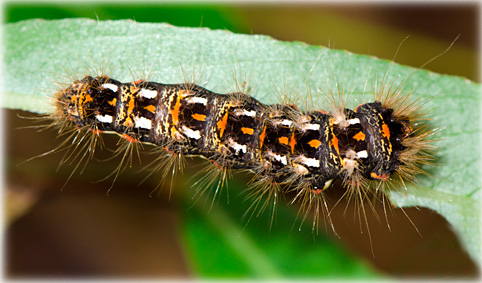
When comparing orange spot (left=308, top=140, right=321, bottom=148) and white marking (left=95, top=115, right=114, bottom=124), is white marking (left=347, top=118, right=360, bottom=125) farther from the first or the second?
white marking (left=95, top=115, right=114, bottom=124)

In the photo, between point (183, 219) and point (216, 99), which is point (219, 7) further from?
point (183, 219)

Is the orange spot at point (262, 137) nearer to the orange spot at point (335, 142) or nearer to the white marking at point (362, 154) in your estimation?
the orange spot at point (335, 142)

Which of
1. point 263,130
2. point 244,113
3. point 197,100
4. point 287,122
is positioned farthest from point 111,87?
point 287,122

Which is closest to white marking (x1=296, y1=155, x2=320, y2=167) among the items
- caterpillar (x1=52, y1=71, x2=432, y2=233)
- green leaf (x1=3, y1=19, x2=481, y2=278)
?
caterpillar (x1=52, y1=71, x2=432, y2=233)

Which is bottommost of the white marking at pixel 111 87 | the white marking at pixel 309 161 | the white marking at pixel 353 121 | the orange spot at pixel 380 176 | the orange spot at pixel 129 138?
the orange spot at pixel 129 138

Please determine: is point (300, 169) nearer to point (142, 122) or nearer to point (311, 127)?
point (311, 127)

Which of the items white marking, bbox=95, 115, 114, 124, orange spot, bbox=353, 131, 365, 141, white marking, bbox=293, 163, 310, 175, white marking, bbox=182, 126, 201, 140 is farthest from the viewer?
white marking, bbox=95, 115, 114, 124

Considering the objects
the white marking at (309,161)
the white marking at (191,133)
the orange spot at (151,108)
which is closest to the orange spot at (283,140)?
the white marking at (309,161)
